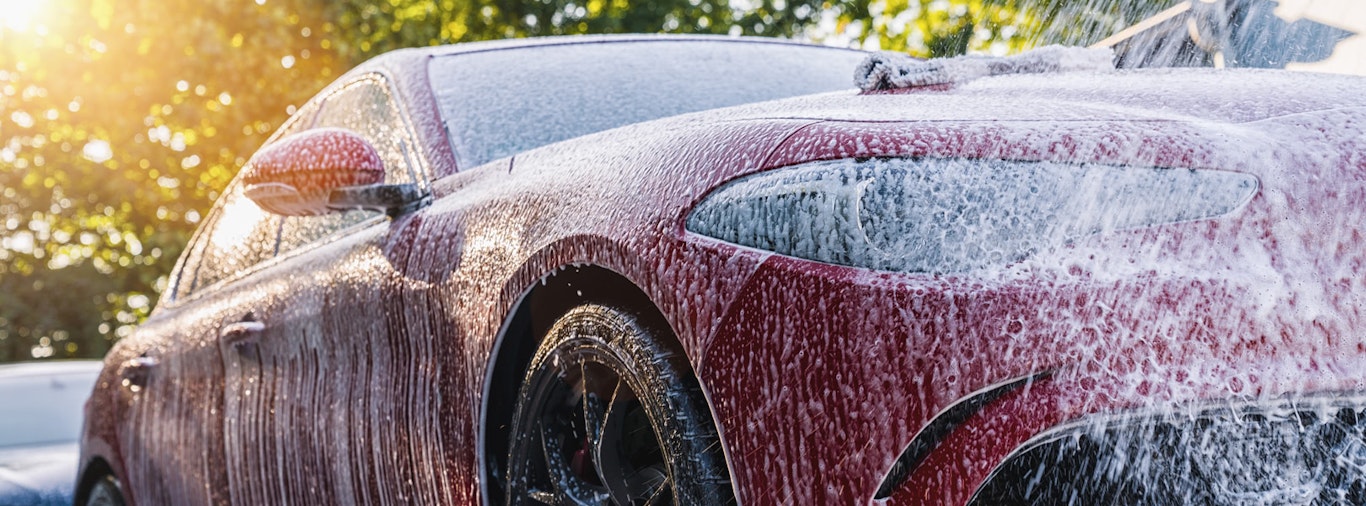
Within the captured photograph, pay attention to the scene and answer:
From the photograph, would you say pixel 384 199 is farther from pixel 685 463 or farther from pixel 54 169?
pixel 54 169

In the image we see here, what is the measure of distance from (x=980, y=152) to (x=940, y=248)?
131mm

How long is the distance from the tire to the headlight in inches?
10.4

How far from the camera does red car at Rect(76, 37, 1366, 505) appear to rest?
1.39m

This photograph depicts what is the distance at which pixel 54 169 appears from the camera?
71.6 feet

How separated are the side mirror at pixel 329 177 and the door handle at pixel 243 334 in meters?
0.48

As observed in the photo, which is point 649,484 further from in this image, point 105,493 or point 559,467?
point 105,493

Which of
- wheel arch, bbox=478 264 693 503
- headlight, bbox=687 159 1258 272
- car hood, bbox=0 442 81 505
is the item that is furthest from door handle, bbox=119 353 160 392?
headlight, bbox=687 159 1258 272

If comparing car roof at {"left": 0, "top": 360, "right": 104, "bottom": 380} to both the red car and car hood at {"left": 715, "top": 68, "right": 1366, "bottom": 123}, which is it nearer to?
the red car

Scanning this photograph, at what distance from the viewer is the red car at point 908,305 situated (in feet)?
4.58

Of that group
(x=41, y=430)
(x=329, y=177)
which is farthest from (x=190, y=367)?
(x=41, y=430)

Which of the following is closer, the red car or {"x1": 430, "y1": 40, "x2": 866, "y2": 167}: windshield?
the red car

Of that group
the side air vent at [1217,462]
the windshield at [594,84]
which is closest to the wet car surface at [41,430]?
the windshield at [594,84]

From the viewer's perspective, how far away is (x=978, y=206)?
4.89 ft

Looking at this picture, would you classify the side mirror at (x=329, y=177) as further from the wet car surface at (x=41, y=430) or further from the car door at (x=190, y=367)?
the wet car surface at (x=41, y=430)
